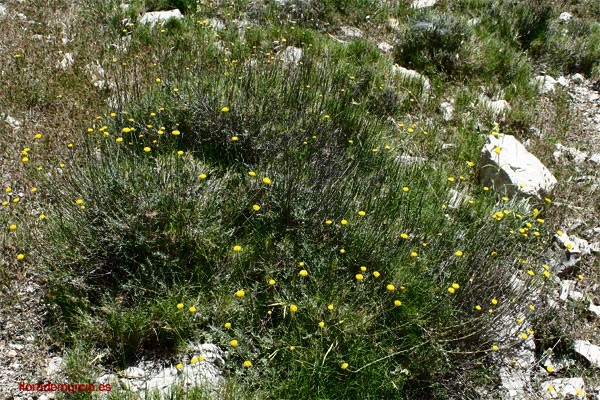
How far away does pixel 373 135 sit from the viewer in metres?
4.89

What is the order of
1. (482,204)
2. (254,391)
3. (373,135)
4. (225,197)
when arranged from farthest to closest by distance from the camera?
(373,135), (482,204), (225,197), (254,391)

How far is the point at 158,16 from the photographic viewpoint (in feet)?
22.5

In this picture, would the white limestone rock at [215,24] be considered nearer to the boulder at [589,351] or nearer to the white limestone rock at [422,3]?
the white limestone rock at [422,3]

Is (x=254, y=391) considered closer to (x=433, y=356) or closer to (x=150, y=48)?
(x=433, y=356)

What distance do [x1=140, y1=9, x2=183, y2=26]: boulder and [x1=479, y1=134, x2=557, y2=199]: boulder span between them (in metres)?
4.83

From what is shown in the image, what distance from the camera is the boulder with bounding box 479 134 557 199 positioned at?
450 cm

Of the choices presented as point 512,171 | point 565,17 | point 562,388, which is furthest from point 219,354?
point 565,17

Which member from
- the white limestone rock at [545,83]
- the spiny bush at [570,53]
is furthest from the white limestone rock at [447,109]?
the spiny bush at [570,53]

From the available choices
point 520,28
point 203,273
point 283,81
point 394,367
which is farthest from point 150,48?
point 520,28

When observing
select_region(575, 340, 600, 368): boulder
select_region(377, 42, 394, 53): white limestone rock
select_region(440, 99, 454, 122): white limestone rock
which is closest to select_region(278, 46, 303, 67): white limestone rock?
select_region(377, 42, 394, 53): white limestone rock

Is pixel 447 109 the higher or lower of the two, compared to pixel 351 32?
lower

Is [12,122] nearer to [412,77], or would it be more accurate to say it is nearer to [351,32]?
[412,77]

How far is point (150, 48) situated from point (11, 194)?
9.56 feet

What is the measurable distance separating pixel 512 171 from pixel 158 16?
5.38m
